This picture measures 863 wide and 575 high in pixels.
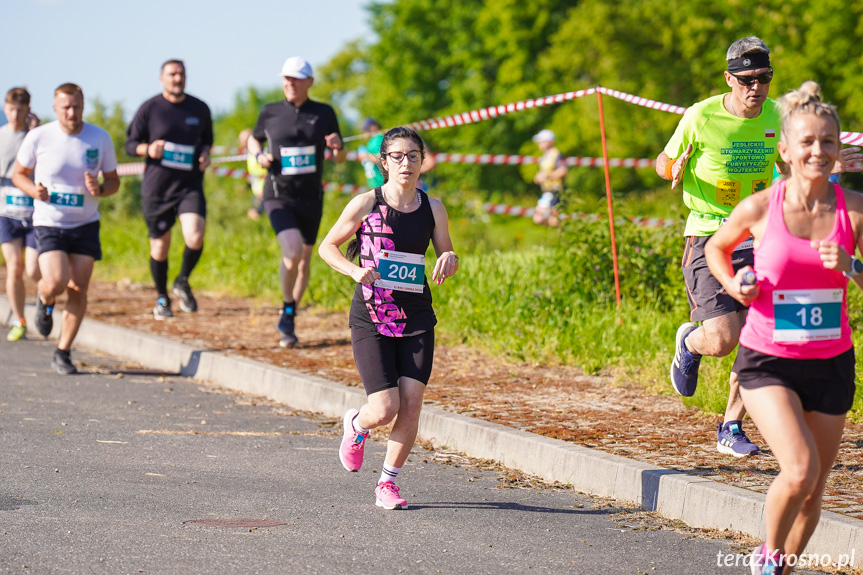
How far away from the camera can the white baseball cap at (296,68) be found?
10.5 metres

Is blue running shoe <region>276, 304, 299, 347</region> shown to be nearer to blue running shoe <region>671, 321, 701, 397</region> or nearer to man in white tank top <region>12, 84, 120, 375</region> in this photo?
man in white tank top <region>12, 84, 120, 375</region>

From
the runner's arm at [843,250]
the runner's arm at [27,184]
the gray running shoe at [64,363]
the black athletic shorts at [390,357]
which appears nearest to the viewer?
the runner's arm at [843,250]

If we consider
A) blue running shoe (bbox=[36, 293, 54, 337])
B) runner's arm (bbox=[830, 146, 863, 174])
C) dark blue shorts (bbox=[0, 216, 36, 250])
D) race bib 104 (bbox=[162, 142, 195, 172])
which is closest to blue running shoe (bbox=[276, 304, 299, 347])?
race bib 104 (bbox=[162, 142, 195, 172])

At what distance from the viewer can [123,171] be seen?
792 inches

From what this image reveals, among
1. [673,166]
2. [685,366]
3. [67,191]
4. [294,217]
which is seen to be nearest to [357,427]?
[685,366]

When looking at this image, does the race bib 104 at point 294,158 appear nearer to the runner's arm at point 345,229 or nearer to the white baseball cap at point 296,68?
the white baseball cap at point 296,68

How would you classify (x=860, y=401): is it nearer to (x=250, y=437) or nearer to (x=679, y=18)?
(x=250, y=437)

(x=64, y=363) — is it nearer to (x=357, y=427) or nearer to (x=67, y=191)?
(x=67, y=191)

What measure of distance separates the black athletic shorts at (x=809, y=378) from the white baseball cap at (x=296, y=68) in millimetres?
6831

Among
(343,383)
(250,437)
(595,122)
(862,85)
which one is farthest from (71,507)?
(595,122)

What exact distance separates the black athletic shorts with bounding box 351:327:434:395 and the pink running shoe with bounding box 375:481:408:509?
0.45 meters

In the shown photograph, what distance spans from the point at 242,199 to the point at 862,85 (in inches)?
744

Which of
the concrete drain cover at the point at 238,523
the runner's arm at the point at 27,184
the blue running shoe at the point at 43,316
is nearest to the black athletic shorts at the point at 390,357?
the concrete drain cover at the point at 238,523

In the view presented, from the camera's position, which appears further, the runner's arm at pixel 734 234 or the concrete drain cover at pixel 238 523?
the concrete drain cover at pixel 238 523
